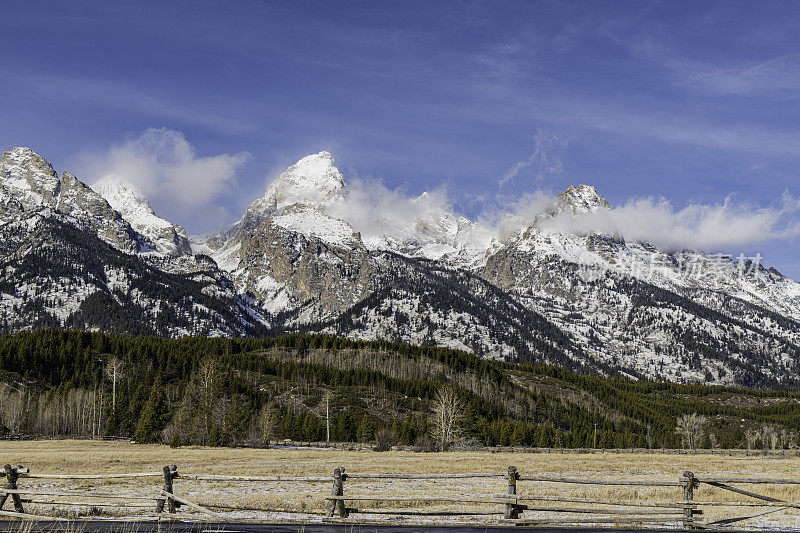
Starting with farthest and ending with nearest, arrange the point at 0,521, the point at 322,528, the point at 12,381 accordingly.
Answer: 1. the point at 12,381
2. the point at 0,521
3. the point at 322,528

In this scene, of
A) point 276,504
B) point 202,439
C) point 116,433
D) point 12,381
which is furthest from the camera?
point 12,381

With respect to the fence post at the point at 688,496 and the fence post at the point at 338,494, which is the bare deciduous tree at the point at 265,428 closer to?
the fence post at the point at 338,494

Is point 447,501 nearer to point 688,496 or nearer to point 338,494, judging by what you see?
point 338,494

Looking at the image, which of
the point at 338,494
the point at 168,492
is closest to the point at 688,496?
the point at 338,494

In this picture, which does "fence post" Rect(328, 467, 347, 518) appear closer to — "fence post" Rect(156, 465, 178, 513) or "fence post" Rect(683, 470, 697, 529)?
"fence post" Rect(156, 465, 178, 513)

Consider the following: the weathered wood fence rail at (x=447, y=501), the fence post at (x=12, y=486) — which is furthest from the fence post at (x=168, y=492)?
the fence post at (x=12, y=486)

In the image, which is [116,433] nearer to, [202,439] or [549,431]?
[202,439]

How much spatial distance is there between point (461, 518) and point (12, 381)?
191457 mm

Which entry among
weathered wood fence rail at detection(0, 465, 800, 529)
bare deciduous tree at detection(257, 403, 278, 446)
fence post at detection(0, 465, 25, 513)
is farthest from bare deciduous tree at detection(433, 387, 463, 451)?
fence post at detection(0, 465, 25, 513)

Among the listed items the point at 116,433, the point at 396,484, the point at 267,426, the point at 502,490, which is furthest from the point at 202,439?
the point at 502,490

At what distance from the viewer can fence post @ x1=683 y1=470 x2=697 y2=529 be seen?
2350cm

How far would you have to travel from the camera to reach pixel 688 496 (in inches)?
969

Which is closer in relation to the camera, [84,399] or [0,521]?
[0,521]

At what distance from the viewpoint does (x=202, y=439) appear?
346 feet
